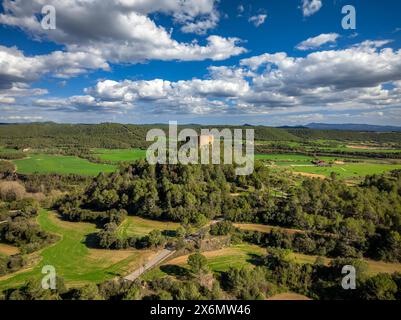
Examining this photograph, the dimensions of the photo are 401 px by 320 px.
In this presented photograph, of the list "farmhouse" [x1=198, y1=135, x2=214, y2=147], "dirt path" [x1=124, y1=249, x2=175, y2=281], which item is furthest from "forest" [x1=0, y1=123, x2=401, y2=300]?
"farmhouse" [x1=198, y1=135, x2=214, y2=147]

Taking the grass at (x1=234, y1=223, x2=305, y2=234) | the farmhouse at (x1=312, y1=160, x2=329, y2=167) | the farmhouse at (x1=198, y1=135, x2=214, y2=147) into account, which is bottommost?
the grass at (x1=234, y1=223, x2=305, y2=234)

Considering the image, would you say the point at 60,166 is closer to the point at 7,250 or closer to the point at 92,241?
the point at 7,250

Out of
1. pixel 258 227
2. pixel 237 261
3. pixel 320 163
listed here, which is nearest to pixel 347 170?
pixel 320 163

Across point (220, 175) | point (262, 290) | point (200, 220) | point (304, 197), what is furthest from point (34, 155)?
point (262, 290)

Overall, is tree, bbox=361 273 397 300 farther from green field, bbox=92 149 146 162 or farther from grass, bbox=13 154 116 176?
green field, bbox=92 149 146 162

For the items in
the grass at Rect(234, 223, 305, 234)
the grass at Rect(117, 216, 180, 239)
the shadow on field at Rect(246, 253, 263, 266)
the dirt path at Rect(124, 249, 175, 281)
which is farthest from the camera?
the grass at Rect(117, 216, 180, 239)

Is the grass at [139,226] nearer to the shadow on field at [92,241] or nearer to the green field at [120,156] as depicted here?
the shadow on field at [92,241]

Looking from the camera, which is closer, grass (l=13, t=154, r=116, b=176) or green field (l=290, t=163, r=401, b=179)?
green field (l=290, t=163, r=401, b=179)
